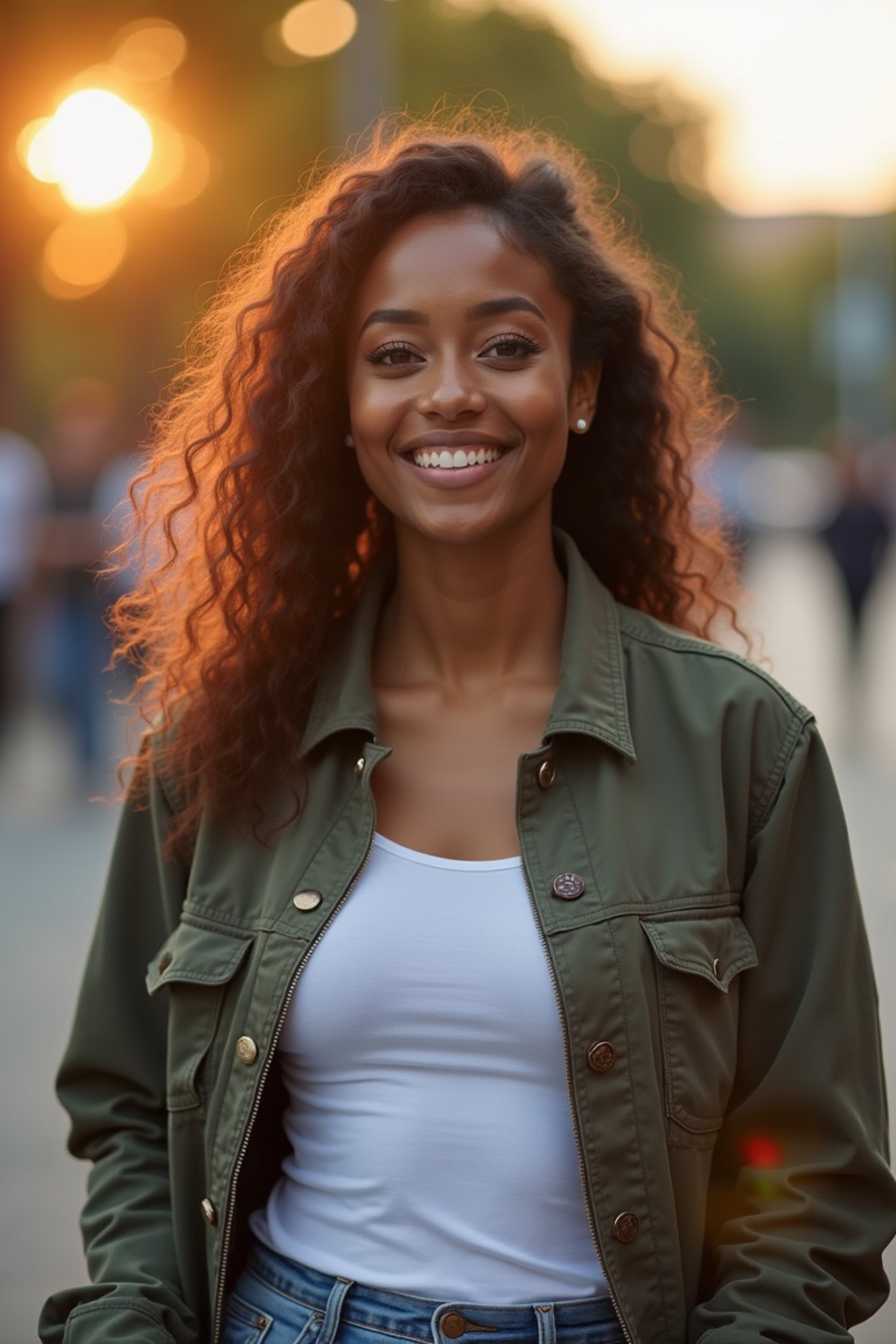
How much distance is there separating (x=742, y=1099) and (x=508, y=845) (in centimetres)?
50

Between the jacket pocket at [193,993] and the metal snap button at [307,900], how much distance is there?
10 centimetres

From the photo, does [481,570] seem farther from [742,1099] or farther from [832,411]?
[832,411]

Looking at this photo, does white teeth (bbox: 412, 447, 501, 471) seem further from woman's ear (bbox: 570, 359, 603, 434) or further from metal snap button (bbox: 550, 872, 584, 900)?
metal snap button (bbox: 550, 872, 584, 900)

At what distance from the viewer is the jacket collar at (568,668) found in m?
2.53

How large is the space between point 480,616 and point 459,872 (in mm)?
518

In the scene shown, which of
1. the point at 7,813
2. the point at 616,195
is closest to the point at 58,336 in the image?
the point at 7,813

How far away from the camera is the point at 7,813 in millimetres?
10062

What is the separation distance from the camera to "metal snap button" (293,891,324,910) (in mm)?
2451

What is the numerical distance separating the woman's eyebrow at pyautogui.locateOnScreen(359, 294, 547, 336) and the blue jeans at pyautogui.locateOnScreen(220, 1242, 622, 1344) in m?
1.44

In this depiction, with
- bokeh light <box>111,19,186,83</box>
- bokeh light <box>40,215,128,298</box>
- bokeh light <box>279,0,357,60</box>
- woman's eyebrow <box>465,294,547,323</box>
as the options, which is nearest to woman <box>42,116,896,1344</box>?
woman's eyebrow <box>465,294,547,323</box>

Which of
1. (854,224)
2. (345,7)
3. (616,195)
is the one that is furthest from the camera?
(854,224)

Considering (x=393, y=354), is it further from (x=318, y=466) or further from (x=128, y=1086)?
(x=128, y=1086)

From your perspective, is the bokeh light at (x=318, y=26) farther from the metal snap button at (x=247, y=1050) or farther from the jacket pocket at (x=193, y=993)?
the metal snap button at (x=247, y=1050)

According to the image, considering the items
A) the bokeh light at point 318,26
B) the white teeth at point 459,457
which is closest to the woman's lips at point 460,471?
the white teeth at point 459,457
